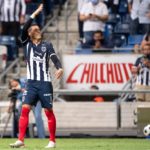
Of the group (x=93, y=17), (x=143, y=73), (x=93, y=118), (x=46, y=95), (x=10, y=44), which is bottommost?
(x=93, y=118)

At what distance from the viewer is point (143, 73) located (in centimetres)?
2195

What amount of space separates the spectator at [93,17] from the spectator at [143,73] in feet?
8.19

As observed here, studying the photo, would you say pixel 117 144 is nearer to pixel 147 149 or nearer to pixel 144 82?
pixel 147 149

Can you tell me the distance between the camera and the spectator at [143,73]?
2191 cm

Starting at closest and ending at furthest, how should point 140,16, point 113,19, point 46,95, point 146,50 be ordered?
point 46,95 < point 146,50 < point 140,16 < point 113,19

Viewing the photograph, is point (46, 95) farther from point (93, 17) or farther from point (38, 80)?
point (93, 17)

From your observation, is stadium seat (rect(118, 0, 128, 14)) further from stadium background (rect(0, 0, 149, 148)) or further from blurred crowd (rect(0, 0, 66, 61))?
blurred crowd (rect(0, 0, 66, 61))

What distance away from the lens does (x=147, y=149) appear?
1617 centimetres

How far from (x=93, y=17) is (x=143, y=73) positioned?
303 centimetres

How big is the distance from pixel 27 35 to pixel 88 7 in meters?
7.61

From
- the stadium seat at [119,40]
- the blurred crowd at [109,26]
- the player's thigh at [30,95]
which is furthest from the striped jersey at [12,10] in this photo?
the player's thigh at [30,95]

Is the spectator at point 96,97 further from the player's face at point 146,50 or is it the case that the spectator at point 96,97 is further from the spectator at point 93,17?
the player's face at point 146,50

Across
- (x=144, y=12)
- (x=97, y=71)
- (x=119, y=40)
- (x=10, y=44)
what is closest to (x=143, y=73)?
(x=97, y=71)

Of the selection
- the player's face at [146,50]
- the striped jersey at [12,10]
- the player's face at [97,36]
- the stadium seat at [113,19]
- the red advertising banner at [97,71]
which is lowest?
the red advertising banner at [97,71]
